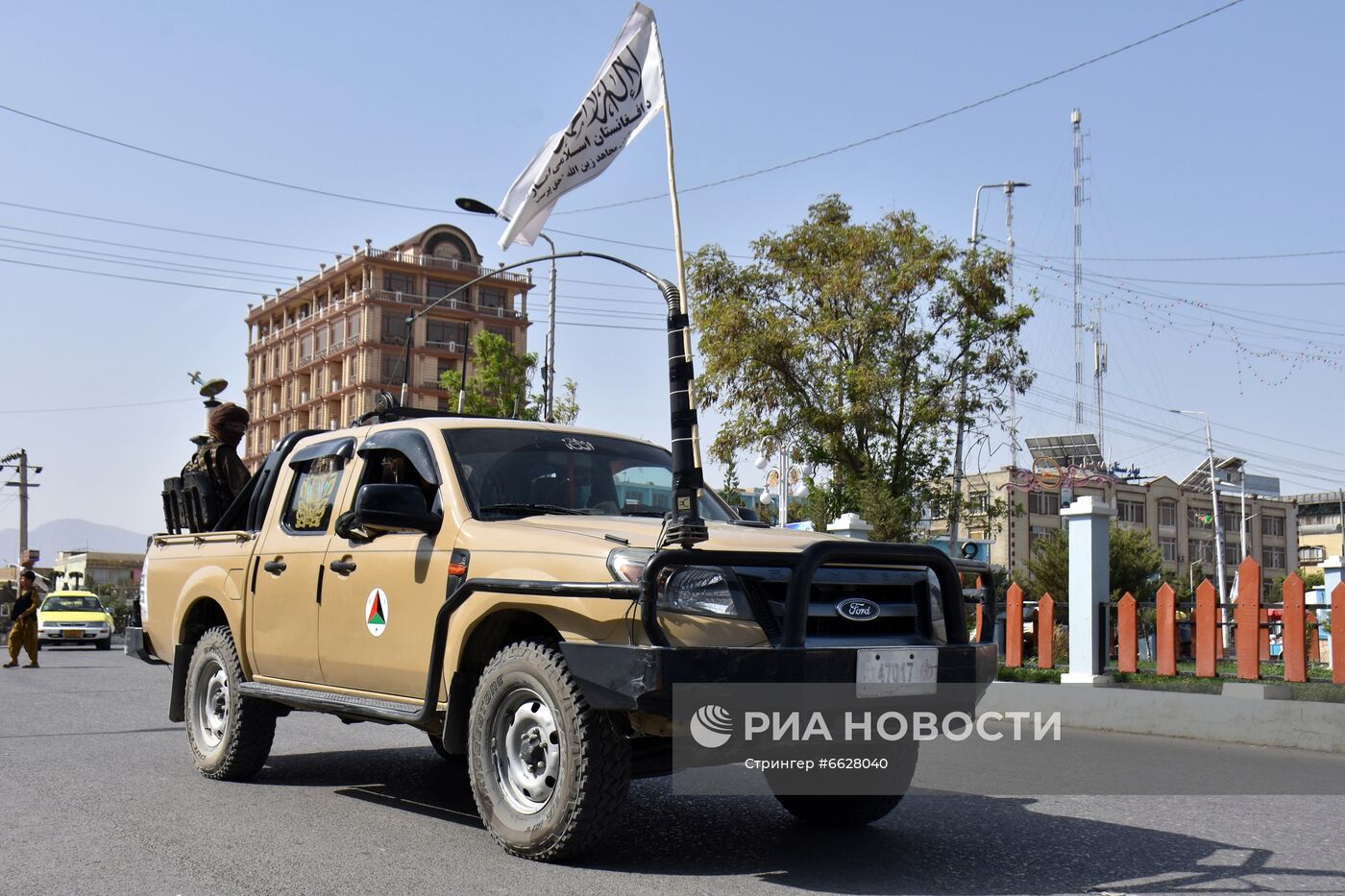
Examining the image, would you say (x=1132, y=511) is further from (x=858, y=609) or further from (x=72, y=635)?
(x=858, y=609)

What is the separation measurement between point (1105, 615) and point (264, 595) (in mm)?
10053

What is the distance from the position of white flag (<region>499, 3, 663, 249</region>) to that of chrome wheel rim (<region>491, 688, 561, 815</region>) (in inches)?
151

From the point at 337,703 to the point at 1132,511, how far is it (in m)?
95.3

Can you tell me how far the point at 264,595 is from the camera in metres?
7.22

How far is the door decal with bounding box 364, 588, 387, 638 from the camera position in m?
6.15

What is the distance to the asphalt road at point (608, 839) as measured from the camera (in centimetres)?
488

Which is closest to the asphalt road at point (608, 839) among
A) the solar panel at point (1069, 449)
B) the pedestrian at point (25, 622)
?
the pedestrian at point (25, 622)

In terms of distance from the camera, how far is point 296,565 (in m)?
6.97

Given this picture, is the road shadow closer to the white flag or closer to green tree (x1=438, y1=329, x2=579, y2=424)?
the white flag

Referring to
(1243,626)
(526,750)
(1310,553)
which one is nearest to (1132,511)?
(1310,553)

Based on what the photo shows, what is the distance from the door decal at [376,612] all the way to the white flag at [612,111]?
310cm

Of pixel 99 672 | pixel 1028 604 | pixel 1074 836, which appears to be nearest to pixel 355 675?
pixel 1074 836

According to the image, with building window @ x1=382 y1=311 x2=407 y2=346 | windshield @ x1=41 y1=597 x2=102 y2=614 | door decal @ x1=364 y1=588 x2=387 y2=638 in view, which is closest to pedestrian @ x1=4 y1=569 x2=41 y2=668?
windshield @ x1=41 y1=597 x2=102 y2=614

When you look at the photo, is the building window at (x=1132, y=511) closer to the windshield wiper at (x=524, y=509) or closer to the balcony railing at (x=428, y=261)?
the balcony railing at (x=428, y=261)
